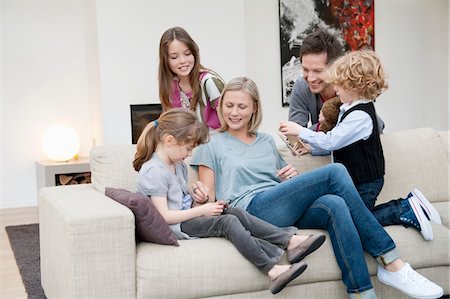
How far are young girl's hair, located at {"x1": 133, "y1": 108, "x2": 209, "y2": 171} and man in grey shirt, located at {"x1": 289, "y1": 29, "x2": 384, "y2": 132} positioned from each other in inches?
29.6

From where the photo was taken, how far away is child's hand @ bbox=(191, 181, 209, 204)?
106 inches

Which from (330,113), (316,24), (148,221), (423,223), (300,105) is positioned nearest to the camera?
(148,221)

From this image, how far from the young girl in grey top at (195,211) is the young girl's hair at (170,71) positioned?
1.73 ft

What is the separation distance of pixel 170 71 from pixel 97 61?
228 centimetres

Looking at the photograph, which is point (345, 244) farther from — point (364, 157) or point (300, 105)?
point (300, 105)

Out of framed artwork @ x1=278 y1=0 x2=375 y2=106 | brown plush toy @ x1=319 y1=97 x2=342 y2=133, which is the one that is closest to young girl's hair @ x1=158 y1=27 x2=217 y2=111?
brown plush toy @ x1=319 y1=97 x2=342 y2=133

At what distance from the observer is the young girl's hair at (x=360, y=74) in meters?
2.73

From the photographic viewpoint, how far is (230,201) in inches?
108

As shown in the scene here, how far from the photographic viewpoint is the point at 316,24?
20.4ft

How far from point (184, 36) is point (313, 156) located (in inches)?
33.5

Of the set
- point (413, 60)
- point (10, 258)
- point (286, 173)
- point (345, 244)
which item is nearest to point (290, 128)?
point (286, 173)

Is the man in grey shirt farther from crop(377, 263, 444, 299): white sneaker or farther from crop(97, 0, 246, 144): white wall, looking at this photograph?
crop(97, 0, 246, 144): white wall

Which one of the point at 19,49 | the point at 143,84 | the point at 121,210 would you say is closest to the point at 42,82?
the point at 19,49

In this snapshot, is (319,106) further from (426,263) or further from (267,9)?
(267,9)
